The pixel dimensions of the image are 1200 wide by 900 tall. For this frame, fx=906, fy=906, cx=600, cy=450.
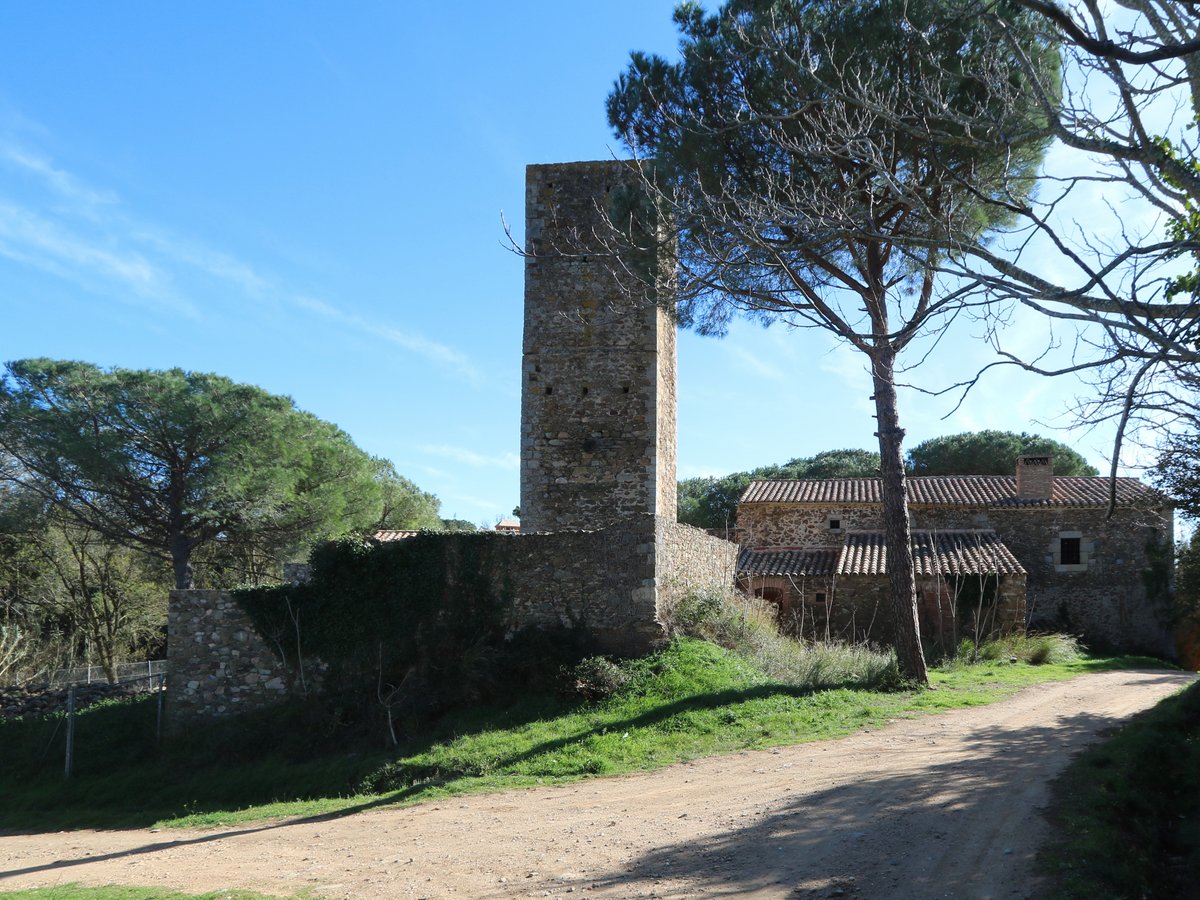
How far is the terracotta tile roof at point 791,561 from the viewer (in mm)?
20891

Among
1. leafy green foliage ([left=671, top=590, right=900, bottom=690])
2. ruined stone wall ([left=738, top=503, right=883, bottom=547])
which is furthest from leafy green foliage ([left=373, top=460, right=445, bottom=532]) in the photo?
leafy green foliage ([left=671, top=590, right=900, bottom=690])

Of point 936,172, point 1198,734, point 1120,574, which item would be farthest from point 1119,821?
point 1120,574

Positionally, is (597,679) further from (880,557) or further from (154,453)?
(154,453)

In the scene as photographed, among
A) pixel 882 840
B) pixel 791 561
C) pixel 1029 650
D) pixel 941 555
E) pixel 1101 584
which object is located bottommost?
pixel 882 840

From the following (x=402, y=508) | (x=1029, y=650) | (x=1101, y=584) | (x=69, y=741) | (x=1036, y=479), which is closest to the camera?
(x=69, y=741)

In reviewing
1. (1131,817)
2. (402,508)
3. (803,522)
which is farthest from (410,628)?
(402,508)

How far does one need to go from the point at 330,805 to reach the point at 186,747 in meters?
3.88

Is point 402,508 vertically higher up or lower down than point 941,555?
higher up

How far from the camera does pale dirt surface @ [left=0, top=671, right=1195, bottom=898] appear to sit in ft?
18.8

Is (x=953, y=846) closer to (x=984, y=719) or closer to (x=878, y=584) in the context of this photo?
(x=984, y=719)

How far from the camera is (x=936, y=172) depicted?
10523mm

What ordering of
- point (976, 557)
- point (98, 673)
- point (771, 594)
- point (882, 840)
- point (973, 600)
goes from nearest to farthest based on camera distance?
point (882, 840) → point (973, 600) → point (976, 557) → point (98, 673) → point (771, 594)

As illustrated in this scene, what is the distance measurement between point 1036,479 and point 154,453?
21.7 meters

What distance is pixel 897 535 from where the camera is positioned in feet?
40.4
